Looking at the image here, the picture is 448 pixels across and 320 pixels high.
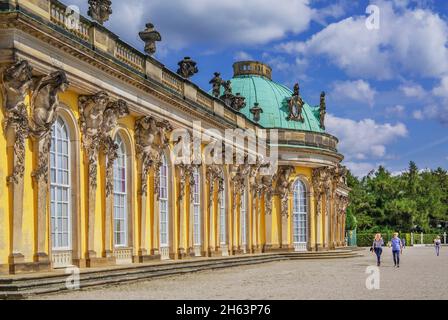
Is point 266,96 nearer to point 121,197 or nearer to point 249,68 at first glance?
point 249,68

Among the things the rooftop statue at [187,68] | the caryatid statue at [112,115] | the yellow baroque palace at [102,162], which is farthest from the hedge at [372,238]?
the caryatid statue at [112,115]

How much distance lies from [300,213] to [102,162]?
2274 centimetres

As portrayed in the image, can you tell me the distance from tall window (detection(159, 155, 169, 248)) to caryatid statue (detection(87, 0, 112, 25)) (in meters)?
6.52

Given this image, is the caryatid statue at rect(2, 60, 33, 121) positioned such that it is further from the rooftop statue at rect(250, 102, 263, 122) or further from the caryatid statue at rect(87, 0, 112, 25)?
the rooftop statue at rect(250, 102, 263, 122)

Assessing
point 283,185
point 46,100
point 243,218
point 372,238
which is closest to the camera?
point 46,100

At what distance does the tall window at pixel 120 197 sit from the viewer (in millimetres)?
21938

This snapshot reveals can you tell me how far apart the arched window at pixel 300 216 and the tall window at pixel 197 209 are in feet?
42.6

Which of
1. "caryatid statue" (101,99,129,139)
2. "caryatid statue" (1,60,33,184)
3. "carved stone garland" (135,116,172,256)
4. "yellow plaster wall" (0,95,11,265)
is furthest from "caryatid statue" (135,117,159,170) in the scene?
"yellow plaster wall" (0,95,11,265)

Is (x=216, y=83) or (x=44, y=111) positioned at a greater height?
(x=216, y=83)

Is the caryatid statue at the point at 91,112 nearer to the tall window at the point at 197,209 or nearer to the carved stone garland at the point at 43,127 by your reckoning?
the carved stone garland at the point at 43,127

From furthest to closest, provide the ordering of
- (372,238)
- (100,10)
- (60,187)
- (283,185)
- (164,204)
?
(372,238), (283,185), (164,204), (100,10), (60,187)

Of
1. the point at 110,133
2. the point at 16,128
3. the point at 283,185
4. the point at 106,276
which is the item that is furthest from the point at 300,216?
the point at 16,128

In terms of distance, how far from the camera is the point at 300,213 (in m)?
41.7

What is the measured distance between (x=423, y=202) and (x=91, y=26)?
7257 cm
